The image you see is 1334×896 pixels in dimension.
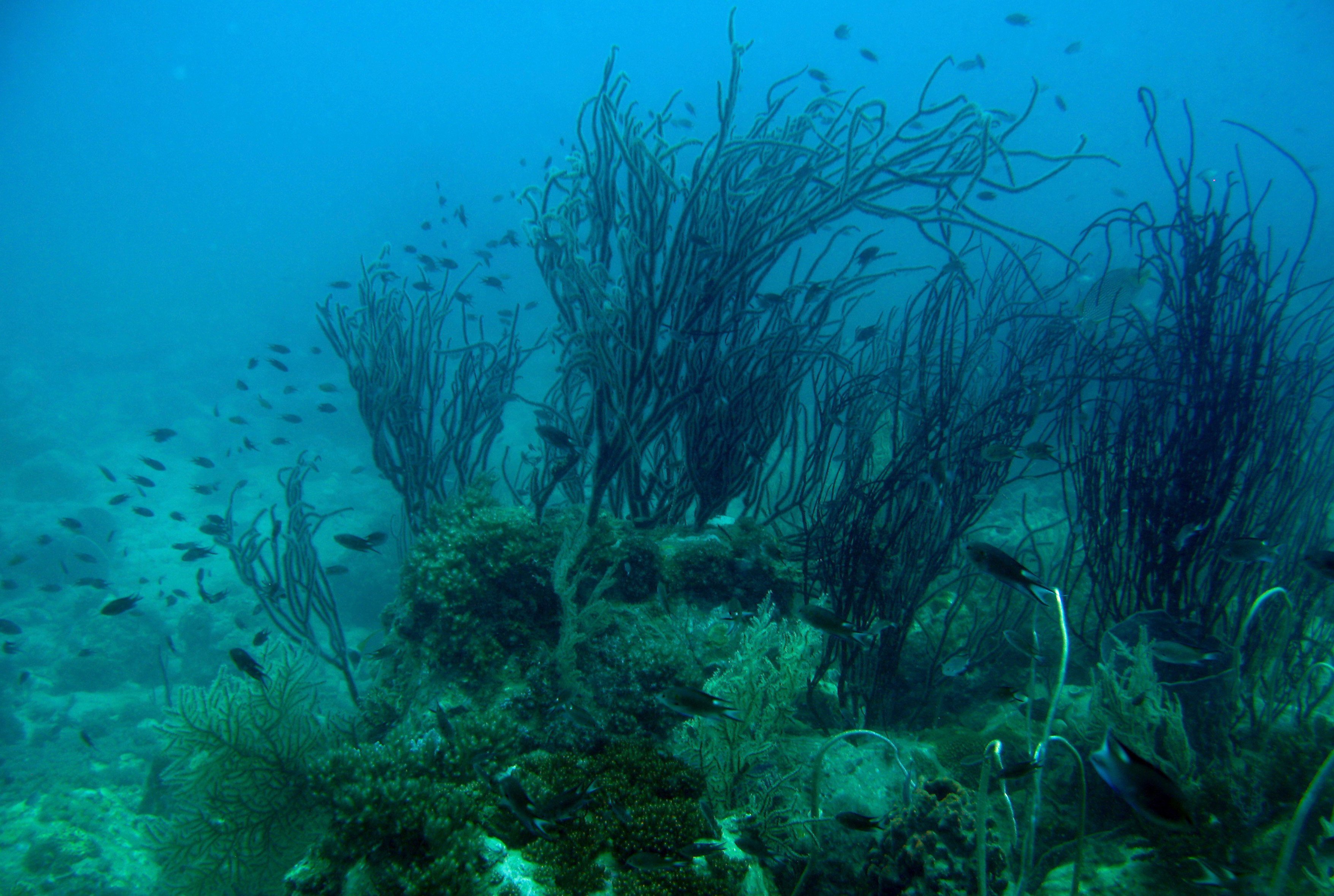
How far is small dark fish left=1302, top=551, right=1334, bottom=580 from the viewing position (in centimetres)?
276

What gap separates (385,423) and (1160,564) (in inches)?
275

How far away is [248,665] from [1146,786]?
463 cm

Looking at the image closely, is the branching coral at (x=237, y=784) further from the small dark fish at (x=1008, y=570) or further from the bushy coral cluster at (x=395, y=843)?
the small dark fish at (x=1008, y=570)

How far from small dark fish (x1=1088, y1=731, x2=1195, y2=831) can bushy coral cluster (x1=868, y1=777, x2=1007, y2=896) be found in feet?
4.51

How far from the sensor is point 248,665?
3.66 metres

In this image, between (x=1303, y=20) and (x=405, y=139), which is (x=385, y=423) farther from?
(x=405, y=139)

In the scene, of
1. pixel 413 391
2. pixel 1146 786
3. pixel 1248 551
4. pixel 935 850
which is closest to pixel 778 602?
pixel 935 850

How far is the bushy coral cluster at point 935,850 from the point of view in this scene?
97.5 inches

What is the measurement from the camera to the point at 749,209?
14.8ft

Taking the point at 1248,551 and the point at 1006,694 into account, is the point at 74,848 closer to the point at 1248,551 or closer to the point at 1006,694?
the point at 1006,694

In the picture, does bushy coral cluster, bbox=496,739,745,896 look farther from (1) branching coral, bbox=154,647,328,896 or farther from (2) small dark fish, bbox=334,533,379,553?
(2) small dark fish, bbox=334,533,379,553

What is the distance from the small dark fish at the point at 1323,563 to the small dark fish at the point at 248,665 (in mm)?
6071

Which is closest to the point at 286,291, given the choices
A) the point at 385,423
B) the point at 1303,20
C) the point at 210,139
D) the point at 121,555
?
the point at 121,555

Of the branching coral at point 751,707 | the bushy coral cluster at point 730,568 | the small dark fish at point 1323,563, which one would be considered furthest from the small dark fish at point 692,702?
the small dark fish at point 1323,563
